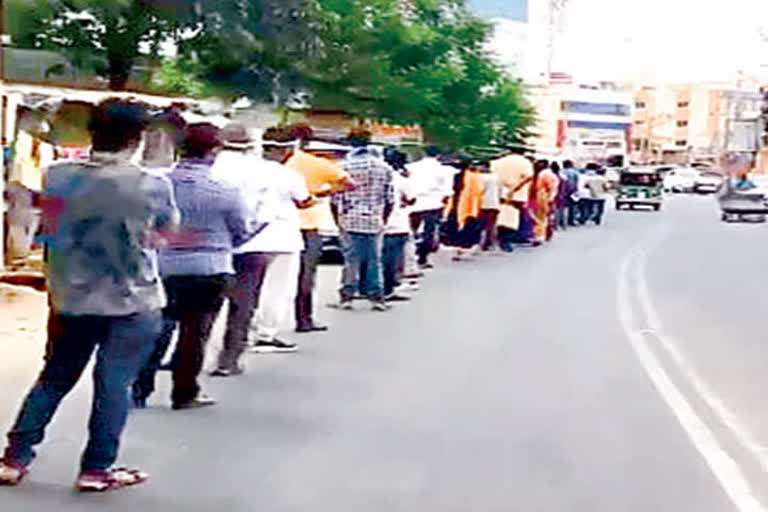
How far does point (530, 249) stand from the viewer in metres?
30.8

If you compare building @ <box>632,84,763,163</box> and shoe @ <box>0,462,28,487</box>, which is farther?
building @ <box>632,84,763,163</box>

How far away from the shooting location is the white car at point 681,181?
301 ft

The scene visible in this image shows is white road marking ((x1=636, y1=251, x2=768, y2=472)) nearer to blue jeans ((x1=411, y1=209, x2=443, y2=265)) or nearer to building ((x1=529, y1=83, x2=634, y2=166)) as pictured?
blue jeans ((x1=411, y1=209, x2=443, y2=265))

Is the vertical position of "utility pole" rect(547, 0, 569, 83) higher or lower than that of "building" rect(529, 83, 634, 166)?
higher

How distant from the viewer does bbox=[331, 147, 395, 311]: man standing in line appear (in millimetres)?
16203

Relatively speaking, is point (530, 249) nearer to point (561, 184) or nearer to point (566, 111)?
point (561, 184)

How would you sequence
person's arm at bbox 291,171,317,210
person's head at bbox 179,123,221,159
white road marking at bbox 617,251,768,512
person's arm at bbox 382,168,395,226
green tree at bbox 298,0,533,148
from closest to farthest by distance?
white road marking at bbox 617,251,768,512, person's head at bbox 179,123,221,159, person's arm at bbox 291,171,317,210, person's arm at bbox 382,168,395,226, green tree at bbox 298,0,533,148

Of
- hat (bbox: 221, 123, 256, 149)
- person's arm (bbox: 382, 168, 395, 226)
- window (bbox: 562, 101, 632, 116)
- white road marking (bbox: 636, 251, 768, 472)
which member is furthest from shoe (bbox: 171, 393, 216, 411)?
window (bbox: 562, 101, 632, 116)

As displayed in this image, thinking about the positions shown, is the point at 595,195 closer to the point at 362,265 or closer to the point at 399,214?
the point at 399,214

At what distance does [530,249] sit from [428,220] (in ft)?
25.7

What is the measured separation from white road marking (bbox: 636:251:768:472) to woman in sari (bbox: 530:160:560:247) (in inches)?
453

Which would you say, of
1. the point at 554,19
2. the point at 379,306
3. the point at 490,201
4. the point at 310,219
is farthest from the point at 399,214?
the point at 554,19

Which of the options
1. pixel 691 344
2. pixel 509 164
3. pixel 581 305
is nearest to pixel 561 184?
pixel 509 164

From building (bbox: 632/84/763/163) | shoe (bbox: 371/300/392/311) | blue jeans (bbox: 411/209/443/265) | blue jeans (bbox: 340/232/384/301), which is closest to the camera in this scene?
blue jeans (bbox: 340/232/384/301)
